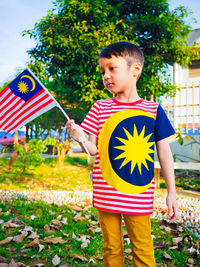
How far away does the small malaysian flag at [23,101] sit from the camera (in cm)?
189

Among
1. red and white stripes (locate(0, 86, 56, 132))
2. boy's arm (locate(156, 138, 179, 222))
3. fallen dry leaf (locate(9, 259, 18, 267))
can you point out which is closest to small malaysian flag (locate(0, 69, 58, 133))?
red and white stripes (locate(0, 86, 56, 132))

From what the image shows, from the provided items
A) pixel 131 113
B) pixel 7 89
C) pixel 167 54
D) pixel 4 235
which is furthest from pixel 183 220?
pixel 167 54

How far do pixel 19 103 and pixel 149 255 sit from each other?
4.44 ft

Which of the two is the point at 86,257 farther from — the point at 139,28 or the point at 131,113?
the point at 139,28

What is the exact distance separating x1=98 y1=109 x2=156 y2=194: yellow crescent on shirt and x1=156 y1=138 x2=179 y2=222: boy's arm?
0.10m

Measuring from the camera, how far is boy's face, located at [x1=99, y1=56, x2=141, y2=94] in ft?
4.96

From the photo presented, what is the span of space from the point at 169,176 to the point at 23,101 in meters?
1.16

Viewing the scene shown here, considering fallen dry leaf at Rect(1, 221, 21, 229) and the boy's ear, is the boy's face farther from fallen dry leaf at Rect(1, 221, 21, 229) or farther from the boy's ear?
fallen dry leaf at Rect(1, 221, 21, 229)

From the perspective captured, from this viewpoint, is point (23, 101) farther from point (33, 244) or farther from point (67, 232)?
point (67, 232)

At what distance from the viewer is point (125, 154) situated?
1463mm

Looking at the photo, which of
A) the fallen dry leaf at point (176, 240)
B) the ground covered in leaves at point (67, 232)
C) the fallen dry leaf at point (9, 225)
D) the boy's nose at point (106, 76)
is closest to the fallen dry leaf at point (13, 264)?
the ground covered in leaves at point (67, 232)

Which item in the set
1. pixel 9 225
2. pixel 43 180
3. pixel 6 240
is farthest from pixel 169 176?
pixel 43 180

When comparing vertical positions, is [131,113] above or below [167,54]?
below

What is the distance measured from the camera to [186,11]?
5.99 m
